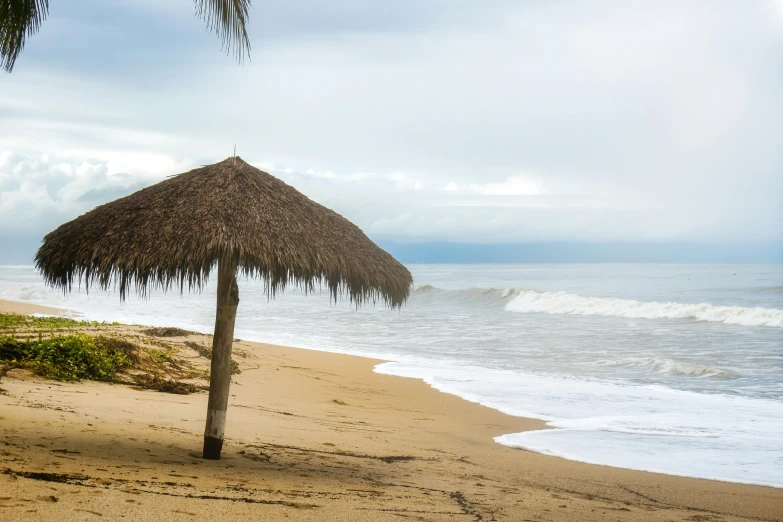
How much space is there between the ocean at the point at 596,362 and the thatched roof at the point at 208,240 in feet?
12.8

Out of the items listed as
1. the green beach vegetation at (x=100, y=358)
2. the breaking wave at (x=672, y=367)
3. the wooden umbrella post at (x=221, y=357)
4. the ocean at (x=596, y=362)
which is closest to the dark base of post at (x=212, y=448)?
the wooden umbrella post at (x=221, y=357)

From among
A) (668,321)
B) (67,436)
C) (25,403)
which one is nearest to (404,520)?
(67,436)

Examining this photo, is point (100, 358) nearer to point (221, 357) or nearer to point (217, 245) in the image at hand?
point (221, 357)

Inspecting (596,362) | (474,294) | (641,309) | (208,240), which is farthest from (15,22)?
(474,294)

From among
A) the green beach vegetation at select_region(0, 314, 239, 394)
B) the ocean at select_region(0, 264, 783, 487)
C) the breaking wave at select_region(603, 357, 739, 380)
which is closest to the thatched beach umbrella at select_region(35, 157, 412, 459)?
the green beach vegetation at select_region(0, 314, 239, 394)

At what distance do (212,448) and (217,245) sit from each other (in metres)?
1.81

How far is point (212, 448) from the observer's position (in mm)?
5742

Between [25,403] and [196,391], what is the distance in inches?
102

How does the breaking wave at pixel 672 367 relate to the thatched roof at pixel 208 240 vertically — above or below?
below

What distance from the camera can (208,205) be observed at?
205 inches

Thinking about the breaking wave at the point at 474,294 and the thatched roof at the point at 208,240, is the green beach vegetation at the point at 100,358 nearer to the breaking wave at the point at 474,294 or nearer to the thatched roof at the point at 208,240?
the thatched roof at the point at 208,240

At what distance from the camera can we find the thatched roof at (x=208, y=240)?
5.05 m

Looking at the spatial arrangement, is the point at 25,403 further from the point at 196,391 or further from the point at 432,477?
the point at 432,477

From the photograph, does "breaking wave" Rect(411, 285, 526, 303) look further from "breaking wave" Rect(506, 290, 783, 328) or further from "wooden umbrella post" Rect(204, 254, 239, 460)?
"wooden umbrella post" Rect(204, 254, 239, 460)
